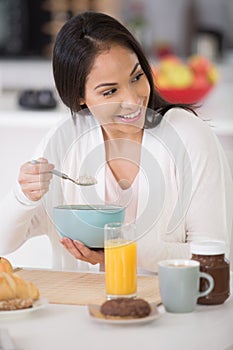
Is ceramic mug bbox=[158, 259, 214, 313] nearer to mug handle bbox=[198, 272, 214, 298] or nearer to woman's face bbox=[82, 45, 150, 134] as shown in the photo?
mug handle bbox=[198, 272, 214, 298]

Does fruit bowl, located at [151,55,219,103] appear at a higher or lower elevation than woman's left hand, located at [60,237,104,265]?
higher

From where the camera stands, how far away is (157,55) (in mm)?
6098

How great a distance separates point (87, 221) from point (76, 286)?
0.13 metres

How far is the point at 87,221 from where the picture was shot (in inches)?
66.7

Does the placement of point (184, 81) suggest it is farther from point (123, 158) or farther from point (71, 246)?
point (71, 246)

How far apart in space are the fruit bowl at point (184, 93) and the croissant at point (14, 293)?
2142mm

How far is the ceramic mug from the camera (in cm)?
145

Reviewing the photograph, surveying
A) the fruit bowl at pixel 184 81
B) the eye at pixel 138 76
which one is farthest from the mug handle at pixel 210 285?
the fruit bowl at pixel 184 81

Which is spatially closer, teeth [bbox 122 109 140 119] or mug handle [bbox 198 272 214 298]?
mug handle [bbox 198 272 214 298]

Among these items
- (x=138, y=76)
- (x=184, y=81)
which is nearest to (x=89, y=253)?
(x=138, y=76)

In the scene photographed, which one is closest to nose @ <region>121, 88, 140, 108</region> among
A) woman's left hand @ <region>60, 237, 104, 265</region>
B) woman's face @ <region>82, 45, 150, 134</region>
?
woman's face @ <region>82, 45, 150, 134</region>

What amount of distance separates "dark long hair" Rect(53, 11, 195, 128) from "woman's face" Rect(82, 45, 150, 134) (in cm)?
2

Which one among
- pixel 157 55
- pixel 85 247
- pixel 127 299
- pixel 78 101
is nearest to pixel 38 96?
pixel 78 101

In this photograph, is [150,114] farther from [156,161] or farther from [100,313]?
[100,313]
